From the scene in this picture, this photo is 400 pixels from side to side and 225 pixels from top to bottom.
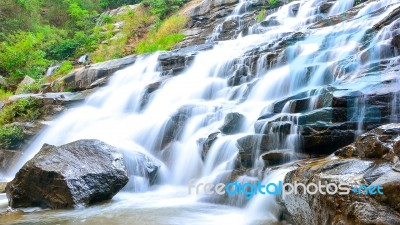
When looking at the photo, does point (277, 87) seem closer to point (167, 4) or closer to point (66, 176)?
point (66, 176)

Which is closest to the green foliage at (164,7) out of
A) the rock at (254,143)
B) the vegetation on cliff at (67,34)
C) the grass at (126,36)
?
the vegetation on cliff at (67,34)

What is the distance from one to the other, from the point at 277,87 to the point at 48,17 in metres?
23.1

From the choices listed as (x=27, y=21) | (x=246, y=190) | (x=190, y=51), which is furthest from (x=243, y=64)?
(x=27, y=21)

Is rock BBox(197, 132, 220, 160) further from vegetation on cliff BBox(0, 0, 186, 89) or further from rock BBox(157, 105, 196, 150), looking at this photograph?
vegetation on cliff BBox(0, 0, 186, 89)

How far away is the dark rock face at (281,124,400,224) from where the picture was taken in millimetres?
2781

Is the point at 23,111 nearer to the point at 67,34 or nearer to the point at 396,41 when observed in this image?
the point at 396,41

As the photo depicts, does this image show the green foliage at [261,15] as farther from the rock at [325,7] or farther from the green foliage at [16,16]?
the green foliage at [16,16]

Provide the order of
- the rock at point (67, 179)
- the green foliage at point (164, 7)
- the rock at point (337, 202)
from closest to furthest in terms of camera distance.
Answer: the rock at point (337, 202), the rock at point (67, 179), the green foliage at point (164, 7)

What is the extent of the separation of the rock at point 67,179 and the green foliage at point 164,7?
17.0 m

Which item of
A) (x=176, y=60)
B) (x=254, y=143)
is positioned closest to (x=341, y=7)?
(x=176, y=60)

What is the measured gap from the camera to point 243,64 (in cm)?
1039

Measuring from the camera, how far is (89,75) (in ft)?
46.0

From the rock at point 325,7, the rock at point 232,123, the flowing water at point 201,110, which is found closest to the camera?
the flowing water at point 201,110

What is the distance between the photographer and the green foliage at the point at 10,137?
31.6 ft
